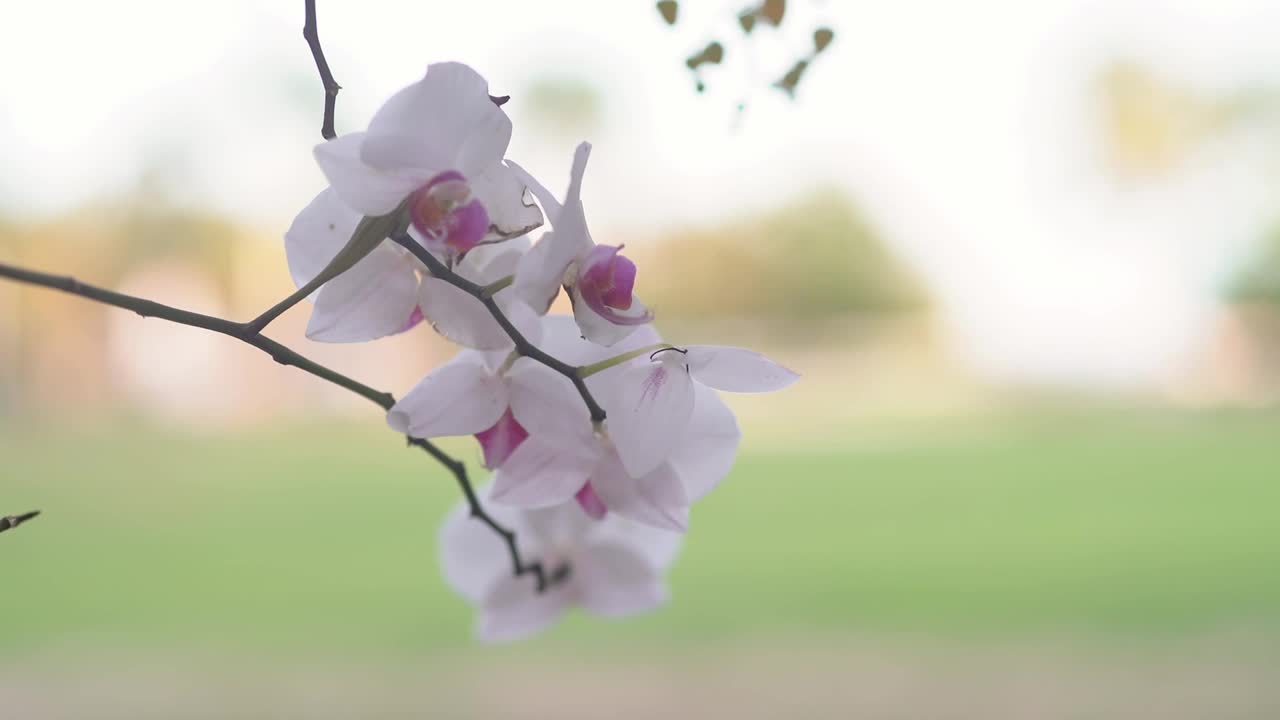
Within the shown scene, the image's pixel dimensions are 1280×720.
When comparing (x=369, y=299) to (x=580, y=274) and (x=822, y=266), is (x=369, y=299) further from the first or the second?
(x=822, y=266)

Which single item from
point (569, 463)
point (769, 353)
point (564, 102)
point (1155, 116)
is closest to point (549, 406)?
point (569, 463)

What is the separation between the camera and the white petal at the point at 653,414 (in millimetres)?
216

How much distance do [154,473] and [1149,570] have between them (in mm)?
4187

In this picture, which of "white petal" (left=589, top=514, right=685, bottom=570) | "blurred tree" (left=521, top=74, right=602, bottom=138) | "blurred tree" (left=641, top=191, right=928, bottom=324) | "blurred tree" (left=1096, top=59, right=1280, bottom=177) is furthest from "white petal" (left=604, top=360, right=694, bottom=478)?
"blurred tree" (left=1096, top=59, right=1280, bottom=177)

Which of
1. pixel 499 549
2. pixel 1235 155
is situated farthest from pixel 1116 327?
pixel 499 549

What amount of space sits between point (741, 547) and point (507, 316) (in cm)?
359

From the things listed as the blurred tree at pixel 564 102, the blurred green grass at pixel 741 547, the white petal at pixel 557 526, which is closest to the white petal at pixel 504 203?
the white petal at pixel 557 526

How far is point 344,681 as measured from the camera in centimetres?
233

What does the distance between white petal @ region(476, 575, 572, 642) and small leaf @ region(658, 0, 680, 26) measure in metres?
0.15

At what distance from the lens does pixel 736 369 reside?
213 millimetres

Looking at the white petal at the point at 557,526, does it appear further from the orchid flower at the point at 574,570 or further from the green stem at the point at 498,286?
the green stem at the point at 498,286

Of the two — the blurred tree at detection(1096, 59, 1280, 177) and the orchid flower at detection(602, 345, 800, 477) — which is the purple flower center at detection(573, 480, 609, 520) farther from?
the blurred tree at detection(1096, 59, 1280, 177)

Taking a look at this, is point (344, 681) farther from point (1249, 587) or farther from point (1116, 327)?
point (1116, 327)

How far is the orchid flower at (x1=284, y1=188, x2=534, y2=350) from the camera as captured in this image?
0.22m
